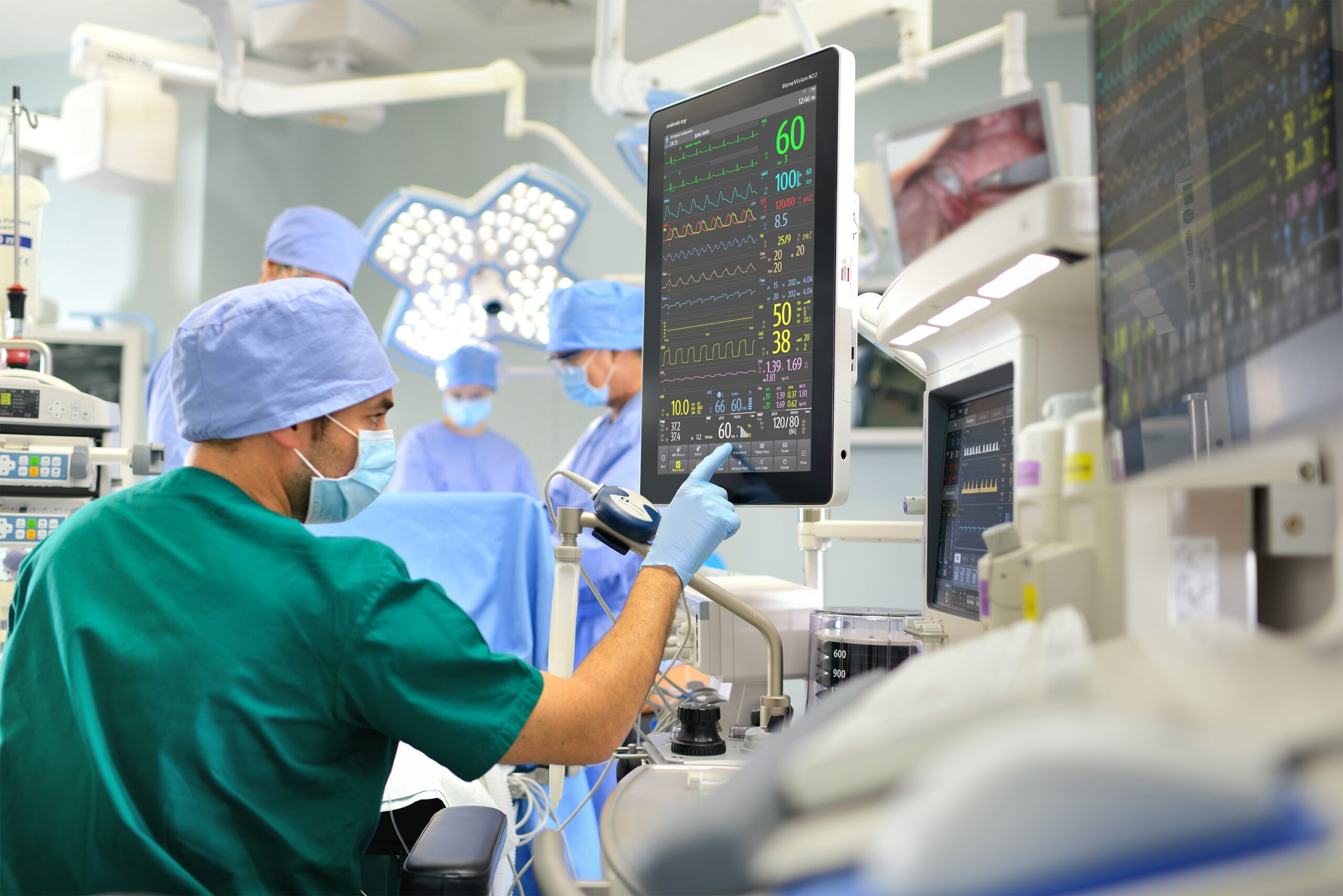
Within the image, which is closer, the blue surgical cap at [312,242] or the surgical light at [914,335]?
the surgical light at [914,335]

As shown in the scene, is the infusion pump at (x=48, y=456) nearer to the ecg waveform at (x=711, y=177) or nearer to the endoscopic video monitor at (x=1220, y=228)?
the ecg waveform at (x=711, y=177)

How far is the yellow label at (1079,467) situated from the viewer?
73 cm

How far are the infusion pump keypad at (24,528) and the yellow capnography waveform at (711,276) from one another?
149 cm

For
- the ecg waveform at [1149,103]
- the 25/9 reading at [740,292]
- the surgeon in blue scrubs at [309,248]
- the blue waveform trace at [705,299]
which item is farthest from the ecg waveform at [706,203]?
the surgeon in blue scrubs at [309,248]

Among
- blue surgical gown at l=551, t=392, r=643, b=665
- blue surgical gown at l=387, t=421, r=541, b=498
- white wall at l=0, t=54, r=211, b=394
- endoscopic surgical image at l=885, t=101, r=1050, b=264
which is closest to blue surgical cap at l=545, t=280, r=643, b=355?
blue surgical gown at l=551, t=392, r=643, b=665

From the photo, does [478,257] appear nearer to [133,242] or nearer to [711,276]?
[711,276]

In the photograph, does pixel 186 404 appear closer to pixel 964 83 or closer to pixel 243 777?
pixel 243 777

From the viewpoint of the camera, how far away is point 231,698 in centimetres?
103

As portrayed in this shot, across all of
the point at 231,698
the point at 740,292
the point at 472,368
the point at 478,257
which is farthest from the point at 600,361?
the point at 231,698

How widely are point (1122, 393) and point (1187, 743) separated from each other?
0.46m

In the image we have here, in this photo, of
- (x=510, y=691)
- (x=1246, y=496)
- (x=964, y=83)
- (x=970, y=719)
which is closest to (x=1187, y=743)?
(x=970, y=719)

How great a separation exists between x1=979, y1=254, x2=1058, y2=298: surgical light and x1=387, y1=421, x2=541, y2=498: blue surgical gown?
10.9 feet

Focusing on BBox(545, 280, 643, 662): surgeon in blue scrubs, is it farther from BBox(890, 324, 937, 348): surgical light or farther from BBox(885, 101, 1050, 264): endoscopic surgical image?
BBox(890, 324, 937, 348): surgical light

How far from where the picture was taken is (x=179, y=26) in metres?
4.78
